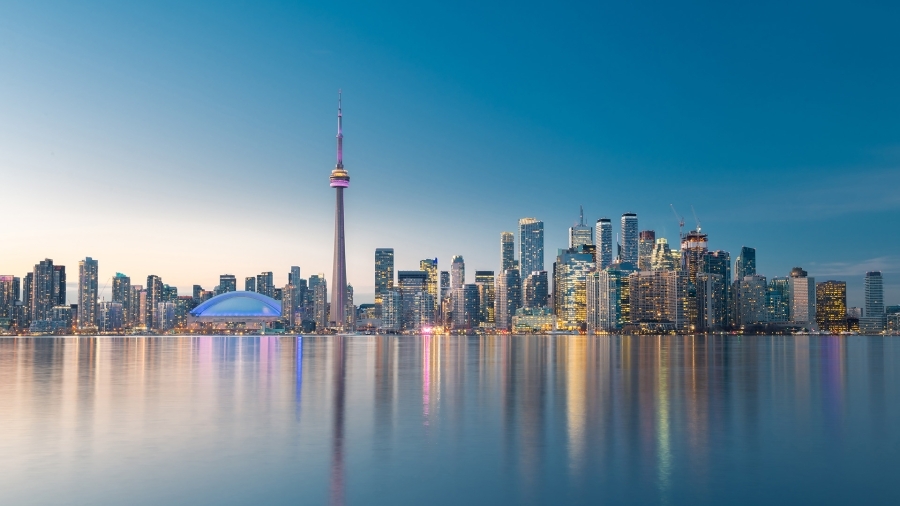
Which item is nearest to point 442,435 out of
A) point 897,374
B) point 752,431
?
point 752,431

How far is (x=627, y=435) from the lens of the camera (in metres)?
32.9

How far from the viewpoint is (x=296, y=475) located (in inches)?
972

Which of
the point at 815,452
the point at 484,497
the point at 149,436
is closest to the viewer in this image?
the point at 484,497

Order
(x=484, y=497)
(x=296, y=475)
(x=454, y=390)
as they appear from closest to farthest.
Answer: (x=484, y=497), (x=296, y=475), (x=454, y=390)

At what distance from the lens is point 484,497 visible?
2167cm

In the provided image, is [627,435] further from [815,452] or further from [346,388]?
[346,388]

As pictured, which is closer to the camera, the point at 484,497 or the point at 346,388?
the point at 484,497

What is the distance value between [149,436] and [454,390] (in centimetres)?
2564

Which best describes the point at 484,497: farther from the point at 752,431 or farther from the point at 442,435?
the point at 752,431

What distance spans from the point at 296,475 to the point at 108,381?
44248 millimetres

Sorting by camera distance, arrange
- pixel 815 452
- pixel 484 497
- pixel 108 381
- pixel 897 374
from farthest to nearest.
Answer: pixel 897 374
pixel 108 381
pixel 815 452
pixel 484 497

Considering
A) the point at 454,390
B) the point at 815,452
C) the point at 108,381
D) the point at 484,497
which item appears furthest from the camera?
the point at 108,381

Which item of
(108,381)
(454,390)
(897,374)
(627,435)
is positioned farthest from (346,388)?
(897,374)

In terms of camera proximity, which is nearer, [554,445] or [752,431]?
[554,445]
